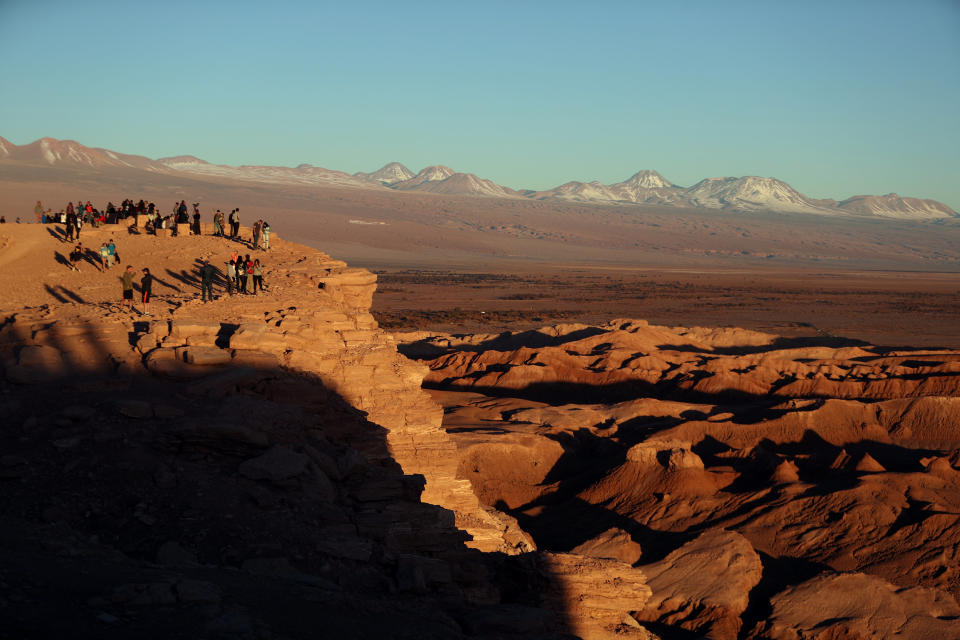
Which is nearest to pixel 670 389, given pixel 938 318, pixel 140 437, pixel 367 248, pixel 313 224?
pixel 140 437

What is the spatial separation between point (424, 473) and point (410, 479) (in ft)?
11.6

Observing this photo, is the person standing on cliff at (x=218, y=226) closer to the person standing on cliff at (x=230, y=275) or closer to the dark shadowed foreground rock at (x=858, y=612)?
the person standing on cliff at (x=230, y=275)

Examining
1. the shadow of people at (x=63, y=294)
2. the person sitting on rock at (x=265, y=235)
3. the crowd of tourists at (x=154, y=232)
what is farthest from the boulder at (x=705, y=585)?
the person sitting on rock at (x=265, y=235)

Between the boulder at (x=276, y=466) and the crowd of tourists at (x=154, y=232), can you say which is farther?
the crowd of tourists at (x=154, y=232)

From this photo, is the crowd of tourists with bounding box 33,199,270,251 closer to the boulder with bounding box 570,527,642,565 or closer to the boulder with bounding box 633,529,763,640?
the boulder with bounding box 570,527,642,565

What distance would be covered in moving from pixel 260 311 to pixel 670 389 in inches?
601

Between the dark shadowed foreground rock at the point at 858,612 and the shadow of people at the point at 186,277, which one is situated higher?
the shadow of people at the point at 186,277

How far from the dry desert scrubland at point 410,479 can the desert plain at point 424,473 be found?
0.12 ft

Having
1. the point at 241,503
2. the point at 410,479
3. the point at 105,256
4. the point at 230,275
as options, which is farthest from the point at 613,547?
the point at 105,256

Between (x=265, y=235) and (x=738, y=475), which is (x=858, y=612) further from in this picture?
(x=265, y=235)

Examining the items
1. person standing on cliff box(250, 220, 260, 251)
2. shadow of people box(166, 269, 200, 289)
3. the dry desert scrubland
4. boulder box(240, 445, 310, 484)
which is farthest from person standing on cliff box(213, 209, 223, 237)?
boulder box(240, 445, 310, 484)

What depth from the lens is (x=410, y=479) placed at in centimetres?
913

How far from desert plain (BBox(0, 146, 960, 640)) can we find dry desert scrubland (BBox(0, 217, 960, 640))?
0.04 metres

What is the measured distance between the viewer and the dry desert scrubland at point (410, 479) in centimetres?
659
